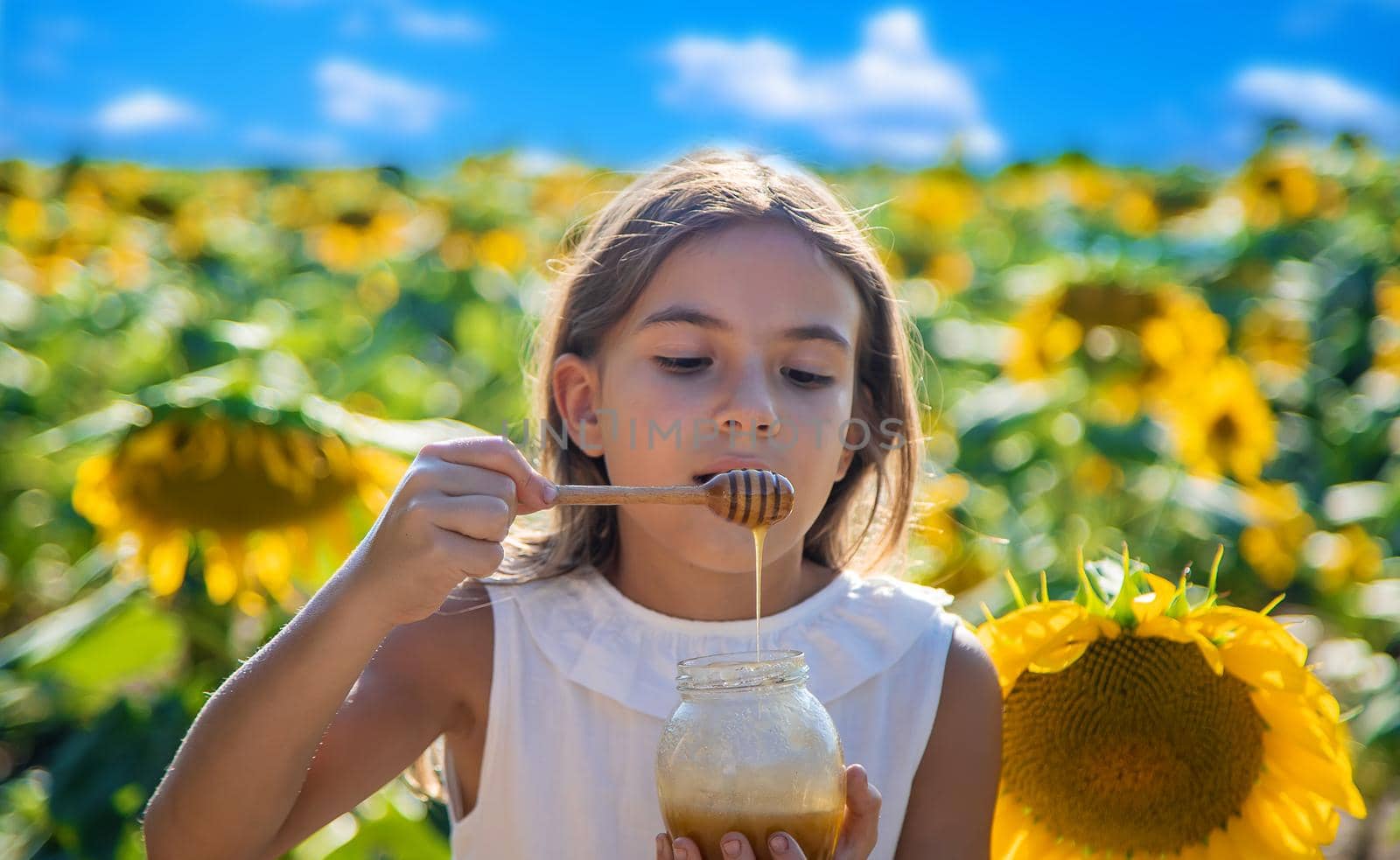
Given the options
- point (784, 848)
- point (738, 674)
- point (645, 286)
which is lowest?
point (784, 848)

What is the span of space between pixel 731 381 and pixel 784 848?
0.70 m

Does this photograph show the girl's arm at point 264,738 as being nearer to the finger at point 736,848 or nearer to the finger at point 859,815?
the finger at point 736,848

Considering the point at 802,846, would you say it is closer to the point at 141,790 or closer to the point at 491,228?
the point at 141,790

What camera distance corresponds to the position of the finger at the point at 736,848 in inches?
62.2

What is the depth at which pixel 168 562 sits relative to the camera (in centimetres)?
297

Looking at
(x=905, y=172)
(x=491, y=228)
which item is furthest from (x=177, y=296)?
(x=905, y=172)

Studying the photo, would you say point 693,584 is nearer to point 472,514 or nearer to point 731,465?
point 731,465

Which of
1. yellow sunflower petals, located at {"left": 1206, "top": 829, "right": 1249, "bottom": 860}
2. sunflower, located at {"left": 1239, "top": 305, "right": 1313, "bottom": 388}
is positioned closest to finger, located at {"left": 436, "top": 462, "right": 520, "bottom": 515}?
yellow sunflower petals, located at {"left": 1206, "top": 829, "right": 1249, "bottom": 860}

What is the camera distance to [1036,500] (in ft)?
13.7

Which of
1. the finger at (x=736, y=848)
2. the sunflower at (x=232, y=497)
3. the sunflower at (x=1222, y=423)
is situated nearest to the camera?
the finger at (x=736, y=848)

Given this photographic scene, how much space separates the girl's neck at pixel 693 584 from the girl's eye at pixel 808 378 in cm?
28

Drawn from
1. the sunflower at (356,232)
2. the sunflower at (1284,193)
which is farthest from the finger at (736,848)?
the sunflower at (1284,193)

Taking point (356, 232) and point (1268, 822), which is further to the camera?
point (356, 232)

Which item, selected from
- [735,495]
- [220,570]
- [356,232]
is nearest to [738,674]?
[735,495]
